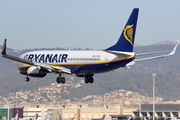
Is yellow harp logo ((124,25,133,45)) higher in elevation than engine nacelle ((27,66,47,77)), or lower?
higher

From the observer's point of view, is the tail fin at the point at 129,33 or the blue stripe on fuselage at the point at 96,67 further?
the blue stripe on fuselage at the point at 96,67

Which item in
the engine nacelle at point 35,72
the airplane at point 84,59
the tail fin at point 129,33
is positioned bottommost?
the engine nacelle at point 35,72

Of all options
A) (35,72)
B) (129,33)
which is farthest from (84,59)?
(129,33)

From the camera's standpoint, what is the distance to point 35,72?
276 feet

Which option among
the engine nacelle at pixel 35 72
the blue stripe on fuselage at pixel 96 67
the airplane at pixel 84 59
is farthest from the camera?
the engine nacelle at pixel 35 72

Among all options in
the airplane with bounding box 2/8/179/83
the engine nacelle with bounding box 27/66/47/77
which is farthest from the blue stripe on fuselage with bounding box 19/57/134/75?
the engine nacelle with bounding box 27/66/47/77

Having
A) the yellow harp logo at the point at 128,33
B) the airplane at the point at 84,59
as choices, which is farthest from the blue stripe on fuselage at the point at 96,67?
the yellow harp logo at the point at 128,33

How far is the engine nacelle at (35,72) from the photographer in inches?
3292

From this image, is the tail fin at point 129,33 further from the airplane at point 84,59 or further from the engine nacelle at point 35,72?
the engine nacelle at point 35,72

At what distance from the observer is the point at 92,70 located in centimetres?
8131

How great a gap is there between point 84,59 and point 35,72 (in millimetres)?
8005

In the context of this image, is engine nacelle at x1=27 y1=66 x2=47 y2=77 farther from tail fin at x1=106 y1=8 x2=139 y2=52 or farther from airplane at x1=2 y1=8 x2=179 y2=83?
tail fin at x1=106 y1=8 x2=139 y2=52

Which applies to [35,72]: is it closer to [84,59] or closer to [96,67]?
[84,59]

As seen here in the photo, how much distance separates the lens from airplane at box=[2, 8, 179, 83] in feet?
256
